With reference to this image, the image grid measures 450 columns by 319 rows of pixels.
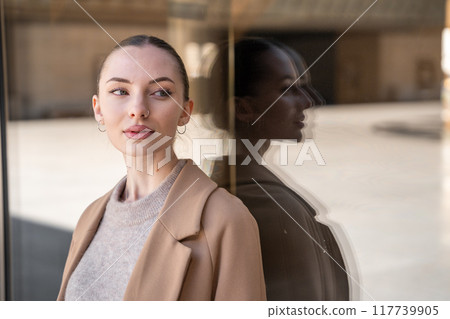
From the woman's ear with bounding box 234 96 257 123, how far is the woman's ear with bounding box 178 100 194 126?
0.12 meters

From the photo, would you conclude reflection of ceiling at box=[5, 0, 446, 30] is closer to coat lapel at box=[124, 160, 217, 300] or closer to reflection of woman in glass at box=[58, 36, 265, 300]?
reflection of woman in glass at box=[58, 36, 265, 300]

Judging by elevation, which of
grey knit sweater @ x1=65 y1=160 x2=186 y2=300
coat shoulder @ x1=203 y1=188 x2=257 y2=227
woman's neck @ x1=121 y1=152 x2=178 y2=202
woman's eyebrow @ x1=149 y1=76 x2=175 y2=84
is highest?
woman's eyebrow @ x1=149 y1=76 x2=175 y2=84

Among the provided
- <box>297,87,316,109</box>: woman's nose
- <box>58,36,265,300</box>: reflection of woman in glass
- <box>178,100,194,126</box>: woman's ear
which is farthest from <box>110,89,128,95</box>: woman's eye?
<box>297,87,316,109</box>: woman's nose

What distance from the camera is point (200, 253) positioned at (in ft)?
3.63

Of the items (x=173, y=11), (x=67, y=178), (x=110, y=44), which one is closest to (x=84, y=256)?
(x=110, y=44)

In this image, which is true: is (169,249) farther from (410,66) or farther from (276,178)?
(410,66)

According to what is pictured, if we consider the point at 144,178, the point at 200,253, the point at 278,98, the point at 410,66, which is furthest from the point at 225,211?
the point at 410,66

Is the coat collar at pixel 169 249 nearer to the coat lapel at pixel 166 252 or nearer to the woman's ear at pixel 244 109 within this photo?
the coat lapel at pixel 166 252

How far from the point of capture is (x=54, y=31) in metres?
1.94

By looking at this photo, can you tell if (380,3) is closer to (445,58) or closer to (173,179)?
(445,58)

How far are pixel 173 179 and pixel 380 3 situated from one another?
0.65 meters

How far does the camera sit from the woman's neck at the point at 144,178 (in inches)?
48.5

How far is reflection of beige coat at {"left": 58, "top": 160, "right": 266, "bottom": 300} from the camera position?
1.10m

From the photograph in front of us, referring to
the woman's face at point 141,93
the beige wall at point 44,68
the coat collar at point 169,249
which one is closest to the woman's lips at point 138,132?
the woman's face at point 141,93
